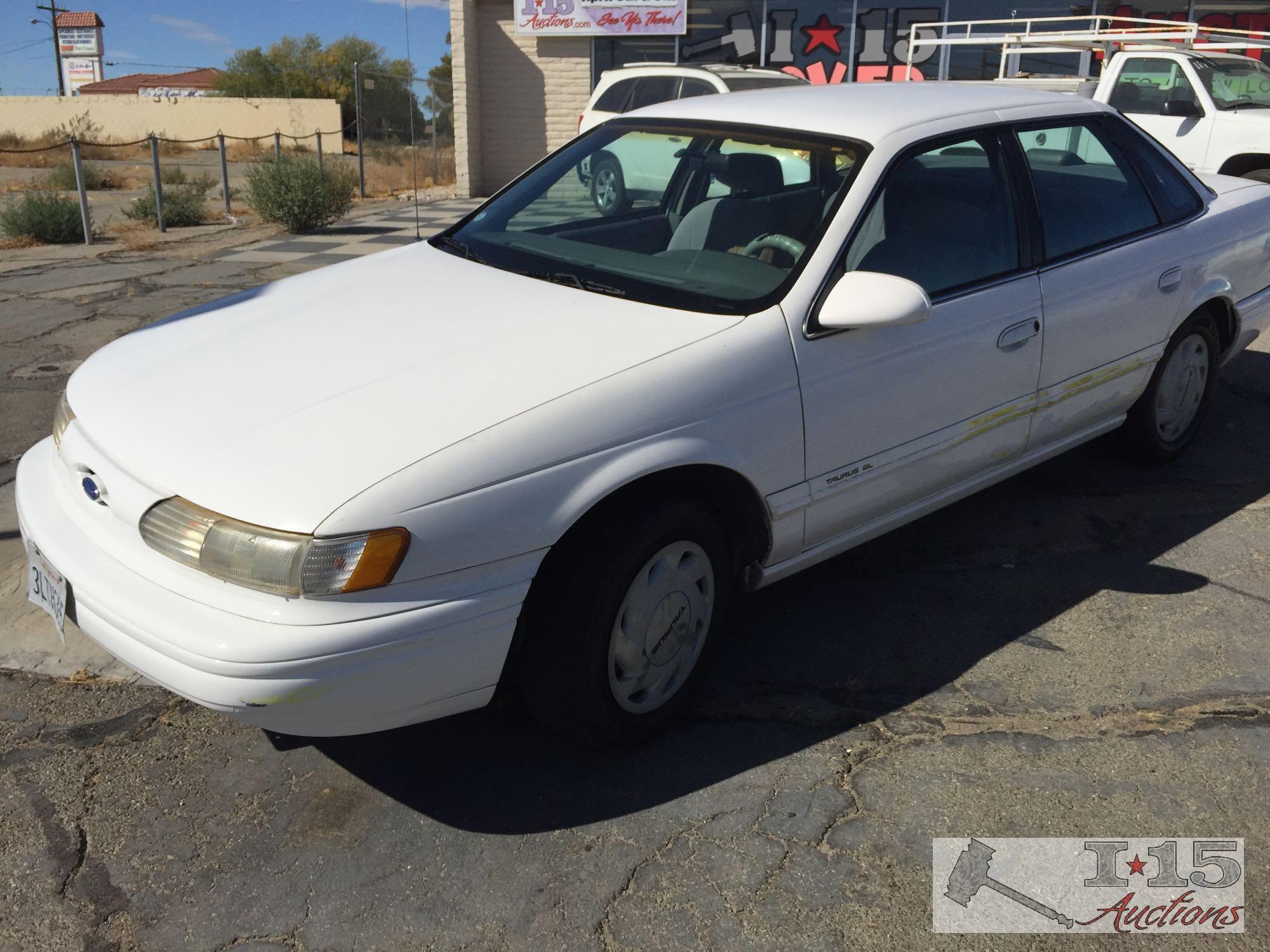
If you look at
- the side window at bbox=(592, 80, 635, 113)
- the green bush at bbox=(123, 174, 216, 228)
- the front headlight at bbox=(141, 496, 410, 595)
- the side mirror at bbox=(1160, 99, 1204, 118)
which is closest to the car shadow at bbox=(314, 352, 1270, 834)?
the front headlight at bbox=(141, 496, 410, 595)

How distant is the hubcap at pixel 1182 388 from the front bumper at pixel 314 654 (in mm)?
3364

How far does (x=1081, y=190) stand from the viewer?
4125 mm

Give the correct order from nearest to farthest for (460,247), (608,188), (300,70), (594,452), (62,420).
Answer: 1. (594,452)
2. (62,420)
3. (460,247)
4. (608,188)
5. (300,70)

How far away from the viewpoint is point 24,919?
243 centimetres

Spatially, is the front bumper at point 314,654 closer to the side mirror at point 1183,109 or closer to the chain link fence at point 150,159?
the side mirror at point 1183,109

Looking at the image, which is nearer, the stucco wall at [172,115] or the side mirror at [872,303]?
the side mirror at [872,303]

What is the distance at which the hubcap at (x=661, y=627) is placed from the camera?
2.82m

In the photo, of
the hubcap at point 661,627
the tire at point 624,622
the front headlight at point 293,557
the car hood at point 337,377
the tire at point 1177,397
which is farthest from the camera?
the tire at point 1177,397

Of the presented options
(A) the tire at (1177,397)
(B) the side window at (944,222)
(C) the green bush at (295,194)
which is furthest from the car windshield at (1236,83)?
(C) the green bush at (295,194)

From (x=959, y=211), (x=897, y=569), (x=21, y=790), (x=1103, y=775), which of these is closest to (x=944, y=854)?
(x=1103, y=775)

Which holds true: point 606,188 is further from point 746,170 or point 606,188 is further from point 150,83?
point 150,83

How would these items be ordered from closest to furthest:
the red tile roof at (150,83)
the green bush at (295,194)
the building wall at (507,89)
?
the green bush at (295,194) → the building wall at (507,89) → the red tile roof at (150,83)

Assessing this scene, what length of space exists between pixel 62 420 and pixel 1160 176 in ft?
13.8

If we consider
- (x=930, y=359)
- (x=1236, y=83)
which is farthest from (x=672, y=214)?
(x=1236, y=83)
